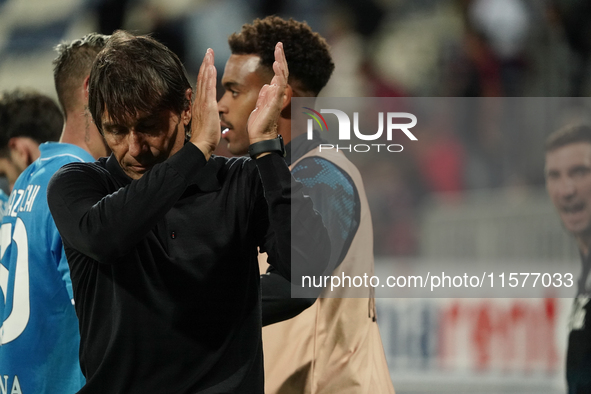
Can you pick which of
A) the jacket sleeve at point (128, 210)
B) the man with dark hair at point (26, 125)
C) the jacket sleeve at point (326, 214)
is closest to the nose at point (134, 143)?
the jacket sleeve at point (128, 210)

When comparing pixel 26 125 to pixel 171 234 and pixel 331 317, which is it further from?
pixel 171 234

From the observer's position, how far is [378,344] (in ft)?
7.45

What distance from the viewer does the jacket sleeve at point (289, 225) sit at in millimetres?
1439

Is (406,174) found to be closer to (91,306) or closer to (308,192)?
(308,192)

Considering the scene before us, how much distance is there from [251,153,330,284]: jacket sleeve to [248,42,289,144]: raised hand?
0.06 metres

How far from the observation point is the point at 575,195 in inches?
144

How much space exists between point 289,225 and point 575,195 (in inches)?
106

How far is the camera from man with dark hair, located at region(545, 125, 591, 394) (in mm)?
2768

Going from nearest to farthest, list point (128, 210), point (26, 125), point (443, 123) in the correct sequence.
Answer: point (128, 210)
point (26, 125)
point (443, 123)

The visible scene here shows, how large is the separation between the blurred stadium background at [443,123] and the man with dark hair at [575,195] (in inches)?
86.4

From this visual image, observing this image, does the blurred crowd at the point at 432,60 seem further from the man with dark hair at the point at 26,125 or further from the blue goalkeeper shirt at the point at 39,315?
the blue goalkeeper shirt at the point at 39,315

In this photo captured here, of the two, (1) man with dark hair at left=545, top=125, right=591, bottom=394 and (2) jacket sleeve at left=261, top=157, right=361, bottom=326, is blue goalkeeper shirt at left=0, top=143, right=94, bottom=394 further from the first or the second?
(1) man with dark hair at left=545, top=125, right=591, bottom=394

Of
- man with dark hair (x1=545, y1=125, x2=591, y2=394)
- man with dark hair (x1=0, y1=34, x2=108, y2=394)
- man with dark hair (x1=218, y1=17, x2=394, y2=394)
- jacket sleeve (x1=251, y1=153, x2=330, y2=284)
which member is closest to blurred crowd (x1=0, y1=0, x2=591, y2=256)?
man with dark hair (x1=545, y1=125, x2=591, y2=394)

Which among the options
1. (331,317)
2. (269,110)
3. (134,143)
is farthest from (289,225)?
(331,317)
